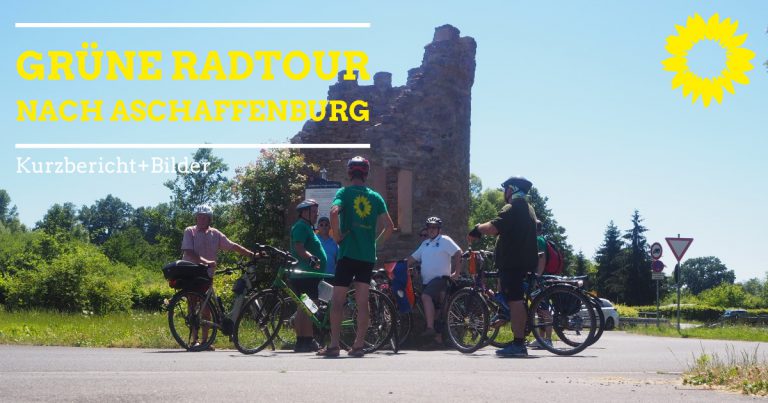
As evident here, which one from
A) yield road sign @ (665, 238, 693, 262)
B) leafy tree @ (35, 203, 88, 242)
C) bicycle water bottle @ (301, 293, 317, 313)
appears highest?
leafy tree @ (35, 203, 88, 242)

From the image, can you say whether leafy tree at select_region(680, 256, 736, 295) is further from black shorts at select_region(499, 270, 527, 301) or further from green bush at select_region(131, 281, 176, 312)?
black shorts at select_region(499, 270, 527, 301)

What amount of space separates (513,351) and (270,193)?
1026cm

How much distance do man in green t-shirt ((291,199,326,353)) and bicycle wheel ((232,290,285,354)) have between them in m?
0.25

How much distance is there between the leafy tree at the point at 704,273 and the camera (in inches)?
5472

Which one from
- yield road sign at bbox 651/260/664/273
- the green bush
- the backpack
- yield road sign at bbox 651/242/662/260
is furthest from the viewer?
the green bush

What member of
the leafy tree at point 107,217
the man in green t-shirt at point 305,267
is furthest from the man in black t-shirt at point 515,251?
the leafy tree at point 107,217

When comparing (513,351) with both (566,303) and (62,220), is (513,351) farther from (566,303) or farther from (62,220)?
(62,220)

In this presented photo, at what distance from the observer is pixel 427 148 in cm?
1736

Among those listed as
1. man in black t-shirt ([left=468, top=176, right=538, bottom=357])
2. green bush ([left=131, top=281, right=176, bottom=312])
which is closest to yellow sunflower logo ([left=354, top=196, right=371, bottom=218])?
man in black t-shirt ([left=468, top=176, right=538, bottom=357])

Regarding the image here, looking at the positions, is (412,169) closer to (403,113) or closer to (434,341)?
(403,113)

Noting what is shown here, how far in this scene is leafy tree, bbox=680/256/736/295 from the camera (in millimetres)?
139000

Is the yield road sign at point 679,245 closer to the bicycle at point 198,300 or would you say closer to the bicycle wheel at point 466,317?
the bicycle wheel at point 466,317

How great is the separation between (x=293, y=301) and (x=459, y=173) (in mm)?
8992

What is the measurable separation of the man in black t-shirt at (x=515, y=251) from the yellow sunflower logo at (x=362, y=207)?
120cm
